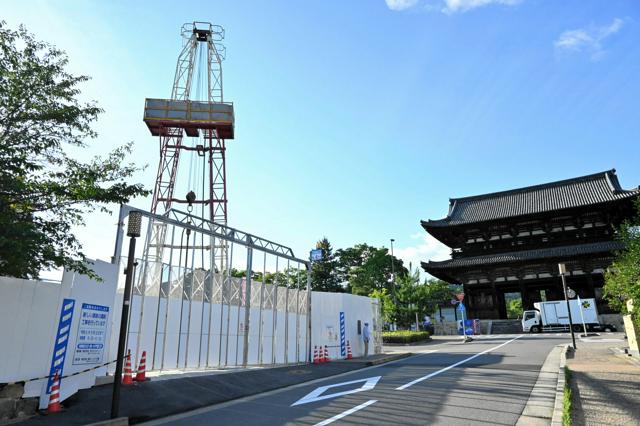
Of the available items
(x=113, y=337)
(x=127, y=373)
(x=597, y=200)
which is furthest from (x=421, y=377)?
(x=597, y=200)

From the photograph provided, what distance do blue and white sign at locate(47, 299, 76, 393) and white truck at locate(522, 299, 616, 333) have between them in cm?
3463

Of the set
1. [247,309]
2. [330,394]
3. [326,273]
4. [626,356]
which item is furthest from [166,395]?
[326,273]

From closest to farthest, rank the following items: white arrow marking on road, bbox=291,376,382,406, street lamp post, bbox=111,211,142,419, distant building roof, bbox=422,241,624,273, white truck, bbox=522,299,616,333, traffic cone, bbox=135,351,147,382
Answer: street lamp post, bbox=111,211,142,419 → white arrow marking on road, bbox=291,376,382,406 → traffic cone, bbox=135,351,147,382 → white truck, bbox=522,299,616,333 → distant building roof, bbox=422,241,624,273

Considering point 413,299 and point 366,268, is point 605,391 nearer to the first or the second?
point 413,299

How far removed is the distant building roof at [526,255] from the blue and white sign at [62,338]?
119 feet

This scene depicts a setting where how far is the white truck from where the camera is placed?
32.6m

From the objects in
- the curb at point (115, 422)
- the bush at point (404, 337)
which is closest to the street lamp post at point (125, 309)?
the curb at point (115, 422)

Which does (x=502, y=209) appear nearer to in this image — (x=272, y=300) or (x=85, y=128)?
(x=272, y=300)

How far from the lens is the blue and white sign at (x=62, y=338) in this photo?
820 cm

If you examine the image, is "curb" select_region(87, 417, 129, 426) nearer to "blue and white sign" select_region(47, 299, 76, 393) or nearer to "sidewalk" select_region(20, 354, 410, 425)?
"sidewalk" select_region(20, 354, 410, 425)

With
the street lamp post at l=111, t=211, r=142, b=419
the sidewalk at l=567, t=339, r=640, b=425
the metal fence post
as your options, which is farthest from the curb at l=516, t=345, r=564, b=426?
the metal fence post

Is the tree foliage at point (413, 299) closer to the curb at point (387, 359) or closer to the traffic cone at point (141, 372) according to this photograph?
the curb at point (387, 359)

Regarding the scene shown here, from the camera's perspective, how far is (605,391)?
855 cm

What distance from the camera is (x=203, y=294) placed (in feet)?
48.2
